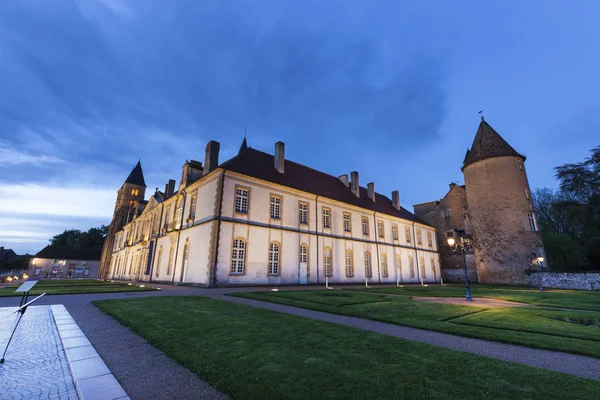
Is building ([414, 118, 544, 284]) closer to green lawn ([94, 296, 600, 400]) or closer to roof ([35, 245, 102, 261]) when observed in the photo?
green lawn ([94, 296, 600, 400])

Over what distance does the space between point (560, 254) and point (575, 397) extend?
3853 centimetres

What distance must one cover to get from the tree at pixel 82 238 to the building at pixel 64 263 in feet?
53.3

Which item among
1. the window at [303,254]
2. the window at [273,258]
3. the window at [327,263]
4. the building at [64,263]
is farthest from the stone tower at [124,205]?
the window at [327,263]

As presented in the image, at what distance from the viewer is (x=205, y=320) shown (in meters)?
7.05

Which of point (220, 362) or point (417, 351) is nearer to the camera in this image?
point (220, 362)

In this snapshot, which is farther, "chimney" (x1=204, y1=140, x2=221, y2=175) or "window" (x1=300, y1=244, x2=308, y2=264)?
"window" (x1=300, y1=244, x2=308, y2=264)

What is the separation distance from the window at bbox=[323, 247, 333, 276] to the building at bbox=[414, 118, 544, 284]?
19.1 meters

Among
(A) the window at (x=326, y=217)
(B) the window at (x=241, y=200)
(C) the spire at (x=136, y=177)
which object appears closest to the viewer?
(B) the window at (x=241, y=200)

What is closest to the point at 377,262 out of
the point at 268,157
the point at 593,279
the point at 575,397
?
the point at 268,157

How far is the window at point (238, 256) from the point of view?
20250 mm

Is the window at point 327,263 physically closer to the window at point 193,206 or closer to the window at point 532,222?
the window at point 193,206

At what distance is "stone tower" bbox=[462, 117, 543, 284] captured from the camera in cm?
2914

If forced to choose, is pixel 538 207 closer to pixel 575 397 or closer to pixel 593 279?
pixel 593 279

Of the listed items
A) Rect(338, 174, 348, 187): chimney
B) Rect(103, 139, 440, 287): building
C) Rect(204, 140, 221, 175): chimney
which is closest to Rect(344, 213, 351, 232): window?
Rect(103, 139, 440, 287): building
